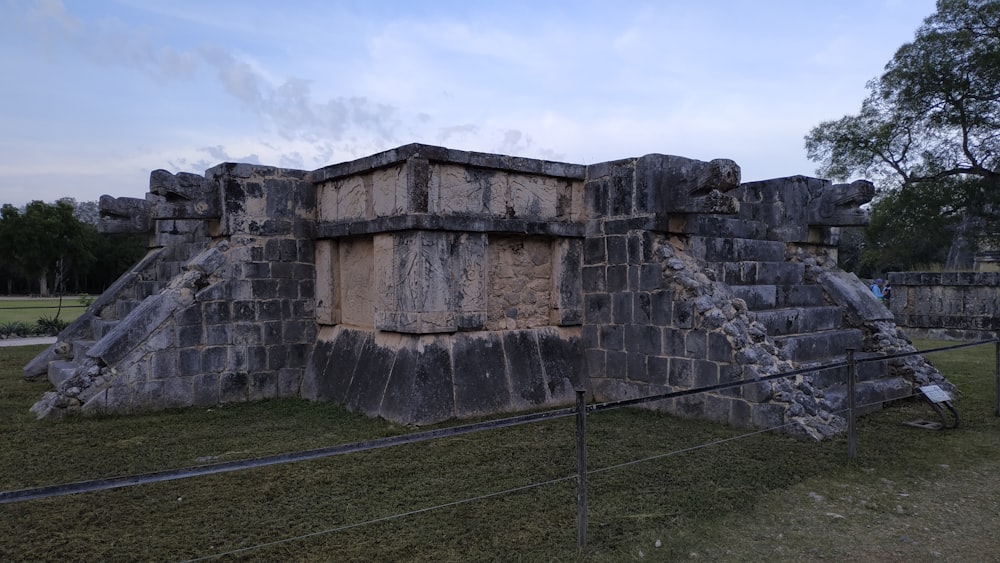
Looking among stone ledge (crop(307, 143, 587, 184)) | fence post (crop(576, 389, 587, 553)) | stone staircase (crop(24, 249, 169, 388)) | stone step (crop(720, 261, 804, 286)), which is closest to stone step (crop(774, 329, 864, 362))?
stone step (crop(720, 261, 804, 286))

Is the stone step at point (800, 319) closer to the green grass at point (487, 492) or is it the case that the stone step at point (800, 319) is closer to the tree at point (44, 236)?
the green grass at point (487, 492)

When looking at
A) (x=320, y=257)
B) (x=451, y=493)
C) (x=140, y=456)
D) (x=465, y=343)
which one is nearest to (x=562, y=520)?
(x=451, y=493)

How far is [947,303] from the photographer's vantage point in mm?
14633

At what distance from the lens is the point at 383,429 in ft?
19.2

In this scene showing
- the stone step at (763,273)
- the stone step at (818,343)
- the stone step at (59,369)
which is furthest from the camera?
the stone step at (59,369)

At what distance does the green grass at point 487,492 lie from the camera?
11.4ft

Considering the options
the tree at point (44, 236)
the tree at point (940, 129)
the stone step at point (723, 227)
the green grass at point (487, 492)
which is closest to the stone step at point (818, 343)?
the green grass at point (487, 492)

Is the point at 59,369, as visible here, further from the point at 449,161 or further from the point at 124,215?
the point at 449,161

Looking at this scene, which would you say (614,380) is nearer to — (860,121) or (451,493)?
(451,493)

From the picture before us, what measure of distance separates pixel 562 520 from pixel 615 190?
4228 millimetres

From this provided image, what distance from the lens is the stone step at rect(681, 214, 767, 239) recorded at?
22.6 ft

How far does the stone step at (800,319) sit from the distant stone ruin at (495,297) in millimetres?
28

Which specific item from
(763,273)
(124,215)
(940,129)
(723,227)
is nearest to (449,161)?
(723,227)

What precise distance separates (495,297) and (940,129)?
20.7 meters
